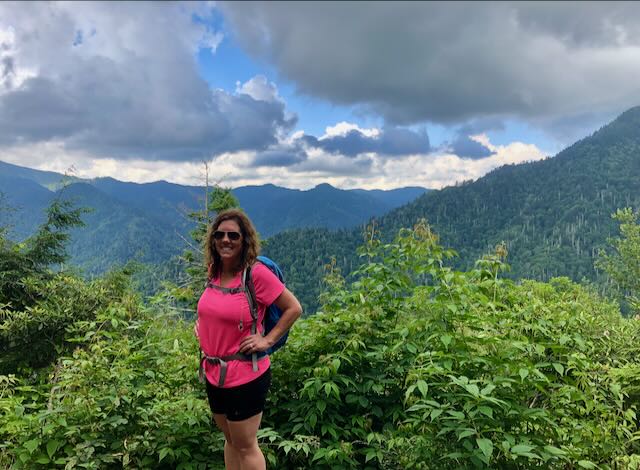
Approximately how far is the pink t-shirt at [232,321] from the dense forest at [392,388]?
70 cm

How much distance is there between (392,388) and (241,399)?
5.27 ft

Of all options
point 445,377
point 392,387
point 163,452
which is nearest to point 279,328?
point 445,377

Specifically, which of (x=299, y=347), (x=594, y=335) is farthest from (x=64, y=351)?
(x=594, y=335)

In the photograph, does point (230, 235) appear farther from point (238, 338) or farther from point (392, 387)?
point (392, 387)

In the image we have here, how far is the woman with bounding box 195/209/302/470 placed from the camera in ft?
9.06

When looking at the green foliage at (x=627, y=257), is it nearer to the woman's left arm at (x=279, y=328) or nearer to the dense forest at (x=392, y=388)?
the dense forest at (x=392, y=388)

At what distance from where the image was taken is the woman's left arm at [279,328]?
274cm

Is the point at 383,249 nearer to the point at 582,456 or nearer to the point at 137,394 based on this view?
the point at 582,456

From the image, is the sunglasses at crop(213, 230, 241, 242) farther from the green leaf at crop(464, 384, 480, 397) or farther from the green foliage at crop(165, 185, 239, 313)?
the green foliage at crop(165, 185, 239, 313)

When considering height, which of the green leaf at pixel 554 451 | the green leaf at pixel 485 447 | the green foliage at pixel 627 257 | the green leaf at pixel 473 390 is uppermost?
the green leaf at pixel 473 390

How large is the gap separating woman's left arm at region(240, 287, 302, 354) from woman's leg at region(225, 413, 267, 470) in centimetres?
52

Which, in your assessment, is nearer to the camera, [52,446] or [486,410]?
[486,410]

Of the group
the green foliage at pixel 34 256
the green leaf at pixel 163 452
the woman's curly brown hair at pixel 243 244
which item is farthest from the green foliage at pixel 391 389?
the green foliage at pixel 34 256

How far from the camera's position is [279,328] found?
284cm
